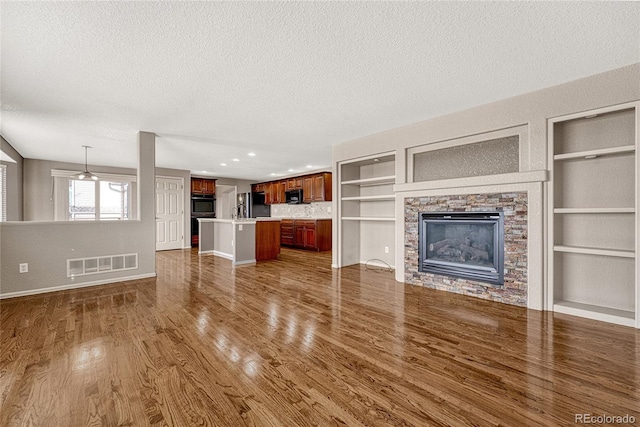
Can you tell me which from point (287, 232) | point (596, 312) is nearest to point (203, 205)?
point (287, 232)

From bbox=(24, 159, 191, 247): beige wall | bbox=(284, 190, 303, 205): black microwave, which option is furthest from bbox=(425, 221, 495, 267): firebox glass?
bbox=(24, 159, 191, 247): beige wall

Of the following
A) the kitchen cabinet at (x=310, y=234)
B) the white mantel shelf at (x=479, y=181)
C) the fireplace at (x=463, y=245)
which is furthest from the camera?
the kitchen cabinet at (x=310, y=234)

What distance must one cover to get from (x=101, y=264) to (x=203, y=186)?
17.1 feet

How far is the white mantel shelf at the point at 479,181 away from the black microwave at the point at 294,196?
4.69 metres

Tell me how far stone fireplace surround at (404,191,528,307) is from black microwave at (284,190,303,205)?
4882 millimetres

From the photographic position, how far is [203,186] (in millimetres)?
9133

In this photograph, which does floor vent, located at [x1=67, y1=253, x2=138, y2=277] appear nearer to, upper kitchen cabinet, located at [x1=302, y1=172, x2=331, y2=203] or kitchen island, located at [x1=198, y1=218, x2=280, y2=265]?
kitchen island, located at [x1=198, y1=218, x2=280, y2=265]

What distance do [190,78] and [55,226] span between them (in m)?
2.99

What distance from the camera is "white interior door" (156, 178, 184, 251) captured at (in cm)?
781

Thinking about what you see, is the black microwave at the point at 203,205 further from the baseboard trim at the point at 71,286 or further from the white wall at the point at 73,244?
the baseboard trim at the point at 71,286

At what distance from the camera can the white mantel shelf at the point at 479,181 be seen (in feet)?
9.84

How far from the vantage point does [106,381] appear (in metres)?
1.74

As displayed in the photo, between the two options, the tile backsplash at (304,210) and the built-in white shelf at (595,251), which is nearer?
the built-in white shelf at (595,251)

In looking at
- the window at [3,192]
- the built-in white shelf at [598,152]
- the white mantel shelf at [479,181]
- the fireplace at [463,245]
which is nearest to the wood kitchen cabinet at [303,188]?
the white mantel shelf at [479,181]
